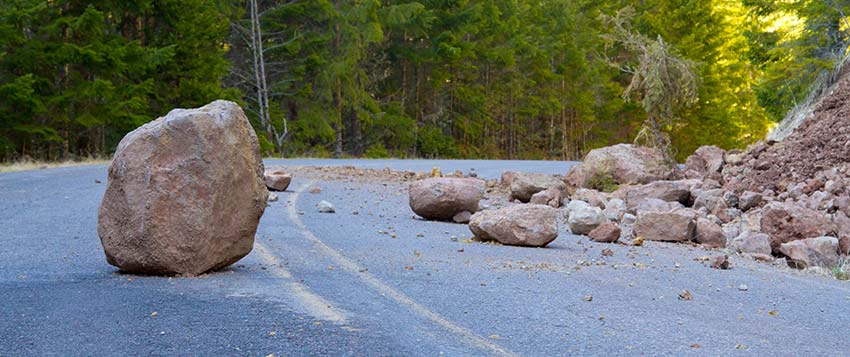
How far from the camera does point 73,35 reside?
878 inches

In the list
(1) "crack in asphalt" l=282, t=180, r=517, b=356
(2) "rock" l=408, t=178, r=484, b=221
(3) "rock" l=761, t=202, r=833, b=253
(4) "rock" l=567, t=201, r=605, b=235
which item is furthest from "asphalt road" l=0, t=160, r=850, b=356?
(2) "rock" l=408, t=178, r=484, b=221

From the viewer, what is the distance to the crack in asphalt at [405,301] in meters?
4.12

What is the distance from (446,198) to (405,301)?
5.23 meters

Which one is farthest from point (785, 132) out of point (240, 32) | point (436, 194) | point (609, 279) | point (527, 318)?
point (240, 32)

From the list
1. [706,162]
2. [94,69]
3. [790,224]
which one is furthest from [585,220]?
[94,69]

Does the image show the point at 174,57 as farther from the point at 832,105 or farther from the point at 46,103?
the point at 832,105

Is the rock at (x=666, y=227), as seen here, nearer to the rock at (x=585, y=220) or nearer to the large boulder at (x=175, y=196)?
the rock at (x=585, y=220)

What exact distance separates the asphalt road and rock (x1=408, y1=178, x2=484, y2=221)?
5.96 feet

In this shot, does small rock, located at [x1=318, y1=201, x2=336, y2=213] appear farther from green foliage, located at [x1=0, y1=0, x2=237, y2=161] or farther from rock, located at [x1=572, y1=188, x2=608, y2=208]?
green foliage, located at [x1=0, y1=0, x2=237, y2=161]

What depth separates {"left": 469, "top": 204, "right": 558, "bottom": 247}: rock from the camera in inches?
320

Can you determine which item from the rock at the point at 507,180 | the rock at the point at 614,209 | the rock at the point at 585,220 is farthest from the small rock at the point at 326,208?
the rock at the point at 507,180

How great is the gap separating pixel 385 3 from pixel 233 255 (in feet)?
98.1

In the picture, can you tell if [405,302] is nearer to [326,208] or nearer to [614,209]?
[326,208]

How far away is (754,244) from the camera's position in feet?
29.5
